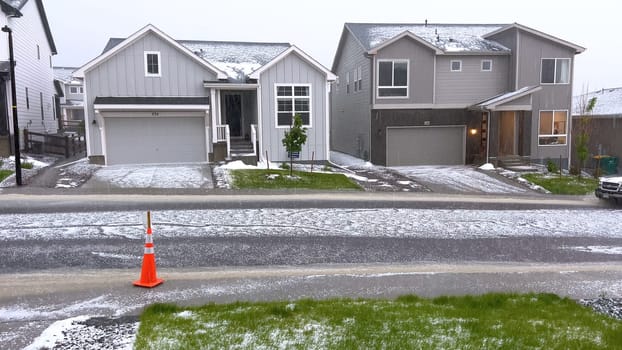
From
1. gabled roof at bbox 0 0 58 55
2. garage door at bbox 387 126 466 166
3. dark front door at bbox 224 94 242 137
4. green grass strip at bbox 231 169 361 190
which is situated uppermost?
gabled roof at bbox 0 0 58 55

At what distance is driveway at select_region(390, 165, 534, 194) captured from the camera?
61.9 feet

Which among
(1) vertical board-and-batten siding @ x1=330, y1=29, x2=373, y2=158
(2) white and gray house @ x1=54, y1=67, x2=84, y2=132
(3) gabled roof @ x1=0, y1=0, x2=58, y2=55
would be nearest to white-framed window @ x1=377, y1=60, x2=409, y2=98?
(1) vertical board-and-batten siding @ x1=330, y1=29, x2=373, y2=158

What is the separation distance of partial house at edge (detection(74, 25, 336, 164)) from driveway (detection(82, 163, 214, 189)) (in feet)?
4.13

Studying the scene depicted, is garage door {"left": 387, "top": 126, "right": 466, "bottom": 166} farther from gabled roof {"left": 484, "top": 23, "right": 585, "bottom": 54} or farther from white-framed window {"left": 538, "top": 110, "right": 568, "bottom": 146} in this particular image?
gabled roof {"left": 484, "top": 23, "right": 585, "bottom": 54}

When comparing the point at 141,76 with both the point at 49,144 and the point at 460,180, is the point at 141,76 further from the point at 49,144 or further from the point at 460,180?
the point at 460,180

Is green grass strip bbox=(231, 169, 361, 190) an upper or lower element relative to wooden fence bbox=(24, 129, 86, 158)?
lower

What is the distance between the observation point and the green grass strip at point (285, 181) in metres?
17.1

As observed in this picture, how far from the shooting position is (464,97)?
26.0m

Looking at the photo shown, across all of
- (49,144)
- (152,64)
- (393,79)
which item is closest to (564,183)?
(393,79)

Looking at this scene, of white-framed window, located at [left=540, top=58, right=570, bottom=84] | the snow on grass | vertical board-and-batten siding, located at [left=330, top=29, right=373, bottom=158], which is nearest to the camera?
the snow on grass

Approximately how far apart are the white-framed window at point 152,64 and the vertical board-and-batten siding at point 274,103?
14.6 ft

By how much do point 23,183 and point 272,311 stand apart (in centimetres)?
1377

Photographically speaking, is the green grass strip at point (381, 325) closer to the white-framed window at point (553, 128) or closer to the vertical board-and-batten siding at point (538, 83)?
the vertical board-and-batten siding at point (538, 83)

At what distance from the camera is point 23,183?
16016 millimetres
